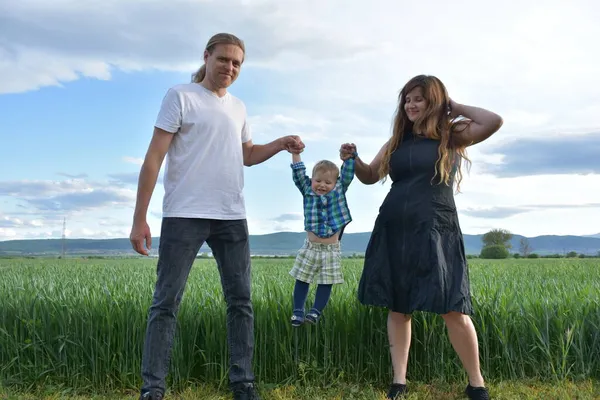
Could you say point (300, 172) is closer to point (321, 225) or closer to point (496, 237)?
point (321, 225)

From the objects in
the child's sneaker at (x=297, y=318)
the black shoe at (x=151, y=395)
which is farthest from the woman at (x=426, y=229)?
the black shoe at (x=151, y=395)

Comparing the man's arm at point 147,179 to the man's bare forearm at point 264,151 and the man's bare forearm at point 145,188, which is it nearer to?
the man's bare forearm at point 145,188

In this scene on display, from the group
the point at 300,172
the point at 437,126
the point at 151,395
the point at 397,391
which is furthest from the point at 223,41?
the point at 397,391

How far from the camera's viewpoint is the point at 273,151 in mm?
4473

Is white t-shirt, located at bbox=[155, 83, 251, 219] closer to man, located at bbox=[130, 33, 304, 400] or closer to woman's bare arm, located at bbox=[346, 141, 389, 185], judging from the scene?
man, located at bbox=[130, 33, 304, 400]

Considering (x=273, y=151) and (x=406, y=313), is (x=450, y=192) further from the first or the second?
(x=273, y=151)

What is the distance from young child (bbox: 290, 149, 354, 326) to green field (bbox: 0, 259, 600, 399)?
0.29 meters

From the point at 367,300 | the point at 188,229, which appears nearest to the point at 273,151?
the point at 188,229

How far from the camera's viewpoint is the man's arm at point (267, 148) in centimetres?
443

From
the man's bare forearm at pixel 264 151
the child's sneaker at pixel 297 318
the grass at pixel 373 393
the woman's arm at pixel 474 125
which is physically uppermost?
the woman's arm at pixel 474 125

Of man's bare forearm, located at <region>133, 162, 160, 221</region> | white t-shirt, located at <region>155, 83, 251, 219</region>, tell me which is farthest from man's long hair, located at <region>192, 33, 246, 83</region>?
man's bare forearm, located at <region>133, 162, 160, 221</region>

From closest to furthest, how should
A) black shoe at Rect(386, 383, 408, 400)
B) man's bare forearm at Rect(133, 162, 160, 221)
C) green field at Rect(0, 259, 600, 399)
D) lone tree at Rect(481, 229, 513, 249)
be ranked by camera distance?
man's bare forearm at Rect(133, 162, 160, 221) < black shoe at Rect(386, 383, 408, 400) < green field at Rect(0, 259, 600, 399) < lone tree at Rect(481, 229, 513, 249)

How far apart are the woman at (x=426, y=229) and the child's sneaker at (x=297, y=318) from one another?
1.85 feet

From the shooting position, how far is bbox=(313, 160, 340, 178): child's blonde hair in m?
4.39
